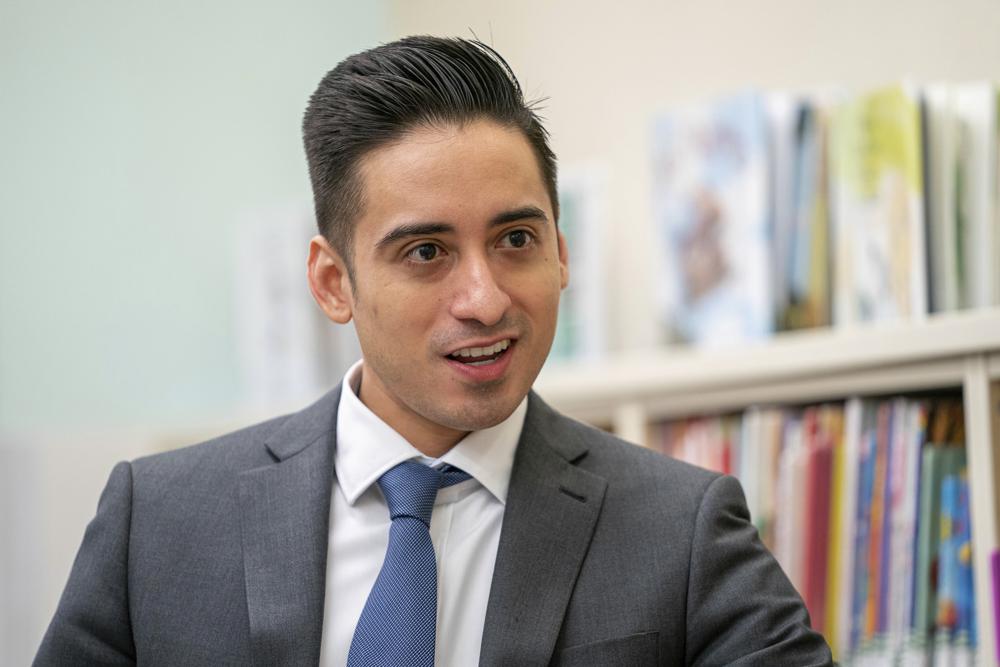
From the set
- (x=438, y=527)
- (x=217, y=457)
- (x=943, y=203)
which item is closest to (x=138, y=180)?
(x=217, y=457)

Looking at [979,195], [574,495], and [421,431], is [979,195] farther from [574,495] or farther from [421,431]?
[421,431]

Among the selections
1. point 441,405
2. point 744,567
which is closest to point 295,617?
point 441,405

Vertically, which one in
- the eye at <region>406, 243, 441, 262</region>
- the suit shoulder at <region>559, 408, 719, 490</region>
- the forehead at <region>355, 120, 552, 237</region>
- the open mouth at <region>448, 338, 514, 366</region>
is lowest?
the suit shoulder at <region>559, 408, 719, 490</region>

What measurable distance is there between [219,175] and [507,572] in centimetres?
177

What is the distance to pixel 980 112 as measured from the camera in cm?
159

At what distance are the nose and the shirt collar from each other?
0.15 meters

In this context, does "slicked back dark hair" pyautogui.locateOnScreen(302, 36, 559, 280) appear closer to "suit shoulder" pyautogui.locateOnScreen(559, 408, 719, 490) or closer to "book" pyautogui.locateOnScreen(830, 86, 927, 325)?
"suit shoulder" pyautogui.locateOnScreen(559, 408, 719, 490)

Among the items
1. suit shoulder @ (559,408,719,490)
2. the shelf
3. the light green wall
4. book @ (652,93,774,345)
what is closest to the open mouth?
suit shoulder @ (559,408,719,490)

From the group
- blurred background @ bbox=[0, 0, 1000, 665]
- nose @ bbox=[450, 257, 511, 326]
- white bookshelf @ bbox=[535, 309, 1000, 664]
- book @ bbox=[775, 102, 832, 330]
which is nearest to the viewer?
nose @ bbox=[450, 257, 511, 326]

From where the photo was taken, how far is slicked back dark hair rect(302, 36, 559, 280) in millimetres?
1266

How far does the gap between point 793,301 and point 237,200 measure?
1514 millimetres

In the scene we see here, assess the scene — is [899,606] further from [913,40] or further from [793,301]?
[913,40]

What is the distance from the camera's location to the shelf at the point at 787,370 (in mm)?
1517

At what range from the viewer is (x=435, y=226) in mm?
1205
